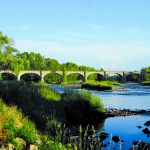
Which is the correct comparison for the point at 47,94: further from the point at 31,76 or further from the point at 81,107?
the point at 31,76

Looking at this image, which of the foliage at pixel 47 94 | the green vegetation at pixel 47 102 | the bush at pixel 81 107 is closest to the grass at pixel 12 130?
the green vegetation at pixel 47 102

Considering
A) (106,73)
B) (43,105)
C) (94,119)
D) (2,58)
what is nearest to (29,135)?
(43,105)

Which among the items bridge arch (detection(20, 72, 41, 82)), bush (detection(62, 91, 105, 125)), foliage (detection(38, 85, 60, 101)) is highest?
bridge arch (detection(20, 72, 41, 82))

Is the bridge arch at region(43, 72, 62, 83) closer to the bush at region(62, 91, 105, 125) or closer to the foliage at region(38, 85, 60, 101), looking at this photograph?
the bush at region(62, 91, 105, 125)

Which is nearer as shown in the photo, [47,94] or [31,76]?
[47,94]

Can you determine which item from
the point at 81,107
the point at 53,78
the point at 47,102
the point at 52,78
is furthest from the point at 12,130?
the point at 52,78

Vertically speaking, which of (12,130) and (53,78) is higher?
(53,78)

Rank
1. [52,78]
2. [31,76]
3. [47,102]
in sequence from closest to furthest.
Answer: [47,102] → [31,76] → [52,78]

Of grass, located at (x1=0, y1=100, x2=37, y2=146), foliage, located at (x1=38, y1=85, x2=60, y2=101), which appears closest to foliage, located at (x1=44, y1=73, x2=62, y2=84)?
foliage, located at (x1=38, y1=85, x2=60, y2=101)

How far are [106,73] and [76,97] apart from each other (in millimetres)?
145480

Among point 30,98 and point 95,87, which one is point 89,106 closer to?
point 30,98

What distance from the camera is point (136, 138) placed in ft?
87.7

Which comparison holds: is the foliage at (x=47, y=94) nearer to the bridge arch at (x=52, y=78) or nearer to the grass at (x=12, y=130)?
the grass at (x=12, y=130)

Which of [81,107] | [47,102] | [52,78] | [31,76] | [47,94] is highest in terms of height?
[31,76]
